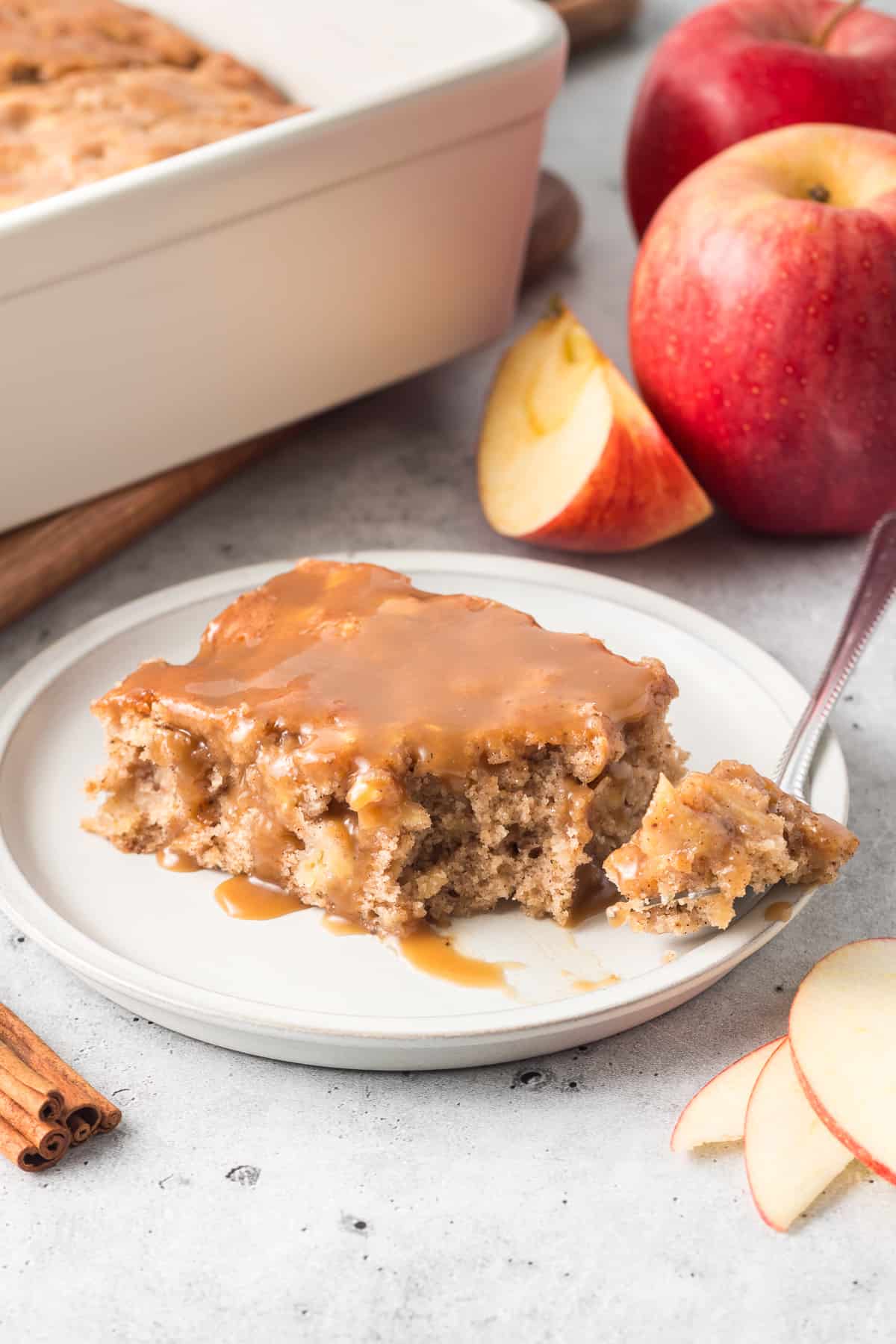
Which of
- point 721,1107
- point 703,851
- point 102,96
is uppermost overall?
point 102,96

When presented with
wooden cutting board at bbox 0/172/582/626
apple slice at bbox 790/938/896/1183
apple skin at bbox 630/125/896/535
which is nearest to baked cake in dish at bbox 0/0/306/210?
wooden cutting board at bbox 0/172/582/626

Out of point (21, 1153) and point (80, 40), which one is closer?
point (21, 1153)

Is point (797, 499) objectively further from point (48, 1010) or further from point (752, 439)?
point (48, 1010)

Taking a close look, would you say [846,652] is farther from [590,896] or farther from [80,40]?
[80,40]

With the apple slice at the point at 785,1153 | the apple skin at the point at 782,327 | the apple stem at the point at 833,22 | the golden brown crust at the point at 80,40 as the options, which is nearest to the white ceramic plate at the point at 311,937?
the apple slice at the point at 785,1153

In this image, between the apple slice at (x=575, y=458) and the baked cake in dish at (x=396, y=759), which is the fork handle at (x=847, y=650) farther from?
the apple slice at (x=575, y=458)

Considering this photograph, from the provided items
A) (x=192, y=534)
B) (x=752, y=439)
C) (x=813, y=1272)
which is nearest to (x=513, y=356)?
(x=752, y=439)

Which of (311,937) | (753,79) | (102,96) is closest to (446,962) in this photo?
(311,937)
